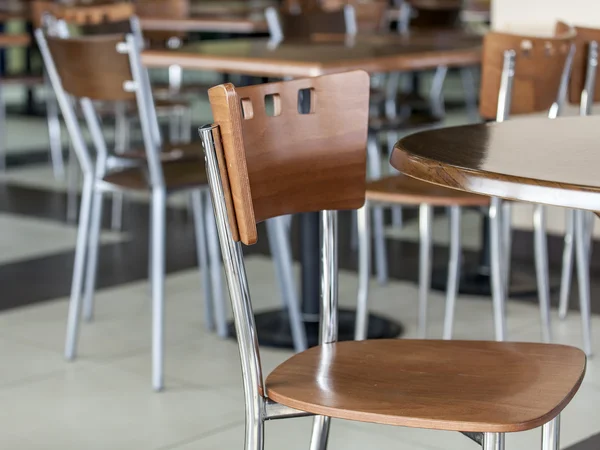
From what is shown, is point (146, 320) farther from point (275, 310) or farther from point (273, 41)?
point (273, 41)

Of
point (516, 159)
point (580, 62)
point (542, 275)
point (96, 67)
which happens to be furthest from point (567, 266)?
point (516, 159)

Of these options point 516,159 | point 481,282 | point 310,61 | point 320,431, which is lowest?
point 481,282

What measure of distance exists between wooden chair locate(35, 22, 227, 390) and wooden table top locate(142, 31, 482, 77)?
0.88ft

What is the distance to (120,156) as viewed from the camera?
10.4 ft

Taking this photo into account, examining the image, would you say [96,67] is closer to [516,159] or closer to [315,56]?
[315,56]

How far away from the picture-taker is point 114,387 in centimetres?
272

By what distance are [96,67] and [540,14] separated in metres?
1.93

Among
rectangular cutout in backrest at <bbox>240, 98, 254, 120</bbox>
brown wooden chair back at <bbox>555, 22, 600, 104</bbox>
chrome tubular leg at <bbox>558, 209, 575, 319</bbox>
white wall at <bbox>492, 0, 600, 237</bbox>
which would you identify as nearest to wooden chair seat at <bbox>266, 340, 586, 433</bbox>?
rectangular cutout in backrest at <bbox>240, 98, 254, 120</bbox>

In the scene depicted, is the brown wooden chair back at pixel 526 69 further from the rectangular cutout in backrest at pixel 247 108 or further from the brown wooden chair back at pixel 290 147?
the rectangular cutout in backrest at pixel 247 108

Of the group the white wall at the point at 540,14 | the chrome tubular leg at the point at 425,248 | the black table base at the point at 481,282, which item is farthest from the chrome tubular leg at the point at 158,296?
the white wall at the point at 540,14

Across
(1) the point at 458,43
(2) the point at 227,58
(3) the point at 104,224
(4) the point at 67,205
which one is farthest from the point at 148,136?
(4) the point at 67,205

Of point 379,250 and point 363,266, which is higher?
point 363,266

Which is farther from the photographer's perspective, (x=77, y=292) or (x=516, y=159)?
(x=77, y=292)

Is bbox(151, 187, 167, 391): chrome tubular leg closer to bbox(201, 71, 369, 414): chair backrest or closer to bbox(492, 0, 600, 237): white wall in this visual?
bbox(201, 71, 369, 414): chair backrest
